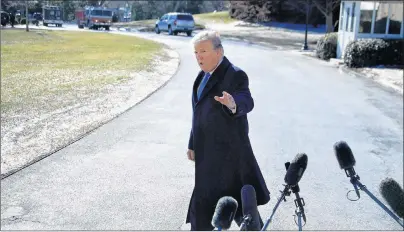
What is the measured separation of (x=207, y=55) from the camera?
10.2ft

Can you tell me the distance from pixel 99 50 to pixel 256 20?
34957 mm

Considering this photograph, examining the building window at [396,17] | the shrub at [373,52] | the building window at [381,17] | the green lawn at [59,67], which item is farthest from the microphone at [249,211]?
the building window at [396,17]

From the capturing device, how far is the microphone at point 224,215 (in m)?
2.18

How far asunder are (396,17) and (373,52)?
328cm

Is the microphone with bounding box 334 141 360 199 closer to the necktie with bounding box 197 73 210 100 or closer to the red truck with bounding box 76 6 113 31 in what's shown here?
the necktie with bounding box 197 73 210 100

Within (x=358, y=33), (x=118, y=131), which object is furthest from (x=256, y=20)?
(x=118, y=131)

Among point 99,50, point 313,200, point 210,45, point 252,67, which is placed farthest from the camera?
point 99,50

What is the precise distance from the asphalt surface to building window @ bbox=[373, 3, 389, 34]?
35.4 feet

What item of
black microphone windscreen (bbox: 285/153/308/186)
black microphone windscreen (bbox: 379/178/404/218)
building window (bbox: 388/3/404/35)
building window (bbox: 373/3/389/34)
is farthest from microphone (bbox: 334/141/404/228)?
building window (bbox: 388/3/404/35)

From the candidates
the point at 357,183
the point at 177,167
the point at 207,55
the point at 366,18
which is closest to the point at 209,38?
the point at 207,55

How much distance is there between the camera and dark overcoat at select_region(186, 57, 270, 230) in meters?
3.20

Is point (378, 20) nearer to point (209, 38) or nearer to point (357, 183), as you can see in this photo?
point (209, 38)

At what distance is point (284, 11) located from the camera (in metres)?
60.2

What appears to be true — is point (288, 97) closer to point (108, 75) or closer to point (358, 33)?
point (108, 75)
